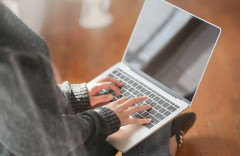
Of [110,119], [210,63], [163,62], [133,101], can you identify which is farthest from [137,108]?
[210,63]

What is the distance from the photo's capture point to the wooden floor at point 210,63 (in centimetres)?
150

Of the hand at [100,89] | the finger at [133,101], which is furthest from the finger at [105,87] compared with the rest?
the finger at [133,101]

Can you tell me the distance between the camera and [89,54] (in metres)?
1.92

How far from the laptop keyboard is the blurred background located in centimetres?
37

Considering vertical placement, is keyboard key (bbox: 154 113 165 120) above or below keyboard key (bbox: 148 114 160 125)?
above

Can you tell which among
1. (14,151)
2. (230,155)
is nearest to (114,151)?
(14,151)

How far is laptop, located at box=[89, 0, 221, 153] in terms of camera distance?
1119mm

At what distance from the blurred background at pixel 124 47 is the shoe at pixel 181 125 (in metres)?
0.09

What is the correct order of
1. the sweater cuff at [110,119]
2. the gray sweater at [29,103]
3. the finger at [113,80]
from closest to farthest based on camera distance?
1. the gray sweater at [29,103]
2. the sweater cuff at [110,119]
3. the finger at [113,80]

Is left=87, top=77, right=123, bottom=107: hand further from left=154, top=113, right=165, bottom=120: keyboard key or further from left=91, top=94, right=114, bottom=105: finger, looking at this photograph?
left=154, top=113, right=165, bottom=120: keyboard key

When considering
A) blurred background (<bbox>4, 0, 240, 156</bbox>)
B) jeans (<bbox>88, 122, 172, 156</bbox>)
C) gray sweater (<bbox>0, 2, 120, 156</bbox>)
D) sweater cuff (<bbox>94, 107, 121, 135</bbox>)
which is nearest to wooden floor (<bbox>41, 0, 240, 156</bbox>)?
blurred background (<bbox>4, 0, 240, 156</bbox>)

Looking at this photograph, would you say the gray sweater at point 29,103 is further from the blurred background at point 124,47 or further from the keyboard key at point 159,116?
the blurred background at point 124,47
